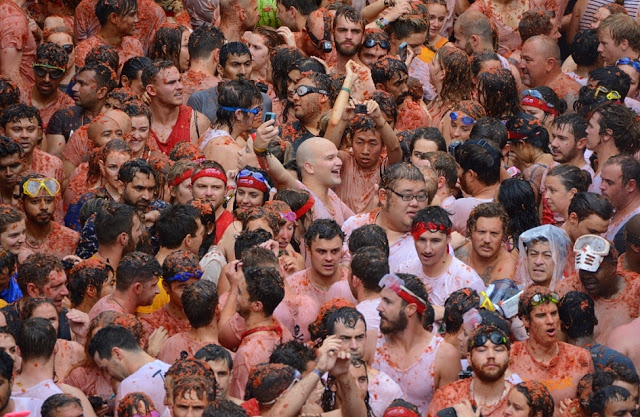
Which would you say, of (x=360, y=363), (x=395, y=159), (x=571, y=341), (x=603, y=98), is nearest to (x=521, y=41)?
(x=603, y=98)

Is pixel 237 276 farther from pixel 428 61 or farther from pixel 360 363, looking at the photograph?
pixel 428 61

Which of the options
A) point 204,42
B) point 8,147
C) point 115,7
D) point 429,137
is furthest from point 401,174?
point 115,7

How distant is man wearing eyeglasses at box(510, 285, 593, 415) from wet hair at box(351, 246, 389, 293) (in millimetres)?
1021

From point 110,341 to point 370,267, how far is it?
192 centimetres

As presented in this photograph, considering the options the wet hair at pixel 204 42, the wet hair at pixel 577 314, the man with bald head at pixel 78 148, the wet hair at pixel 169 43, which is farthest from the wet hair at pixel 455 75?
the wet hair at pixel 577 314

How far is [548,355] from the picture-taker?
10.1m

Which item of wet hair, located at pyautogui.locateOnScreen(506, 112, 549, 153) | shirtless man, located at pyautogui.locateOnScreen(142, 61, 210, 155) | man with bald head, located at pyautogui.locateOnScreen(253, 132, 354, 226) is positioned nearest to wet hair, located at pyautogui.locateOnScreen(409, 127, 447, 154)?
wet hair, located at pyautogui.locateOnScreen(506, 112, 549, 153)

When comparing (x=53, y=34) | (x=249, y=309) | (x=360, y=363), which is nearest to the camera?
(x=360, y=363)

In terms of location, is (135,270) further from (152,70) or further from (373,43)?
(373,43)

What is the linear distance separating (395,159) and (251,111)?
1.35 m

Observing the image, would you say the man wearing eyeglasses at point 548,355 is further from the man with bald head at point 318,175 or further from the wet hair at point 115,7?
the wet hair at point 115,7

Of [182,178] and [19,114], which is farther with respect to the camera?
[19,114]

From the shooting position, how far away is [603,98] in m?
13.6

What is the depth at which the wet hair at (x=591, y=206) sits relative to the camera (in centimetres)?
1138
